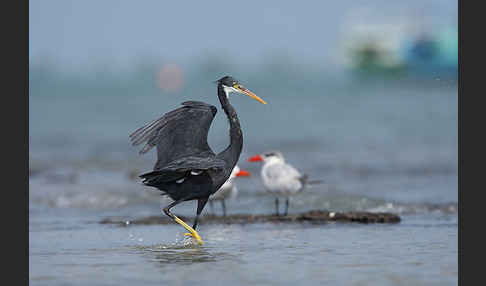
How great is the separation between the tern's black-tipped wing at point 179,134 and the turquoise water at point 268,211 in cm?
87

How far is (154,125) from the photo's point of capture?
8789mm

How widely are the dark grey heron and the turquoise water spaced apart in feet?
1.67

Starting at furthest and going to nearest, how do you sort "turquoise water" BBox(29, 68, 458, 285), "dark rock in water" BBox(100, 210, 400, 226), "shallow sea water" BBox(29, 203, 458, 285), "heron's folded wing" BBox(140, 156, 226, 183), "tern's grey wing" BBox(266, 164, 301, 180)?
1. "tern's grey wing" BBox(266, 164, 301, 180)
2. "dark rock in water" BBox(100, 210, 400, 226)
3. "heron's folded wing" BBox(140, 156, 226, 183)
4. "turquoise water" BBox(29, 68, 458, 285)
5. "shallow sea water" BBox(29, 203, 458, 285)

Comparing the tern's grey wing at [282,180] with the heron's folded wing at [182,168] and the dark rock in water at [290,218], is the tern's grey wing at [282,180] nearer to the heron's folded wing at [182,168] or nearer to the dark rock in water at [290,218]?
the dark rock in water at [290,218]

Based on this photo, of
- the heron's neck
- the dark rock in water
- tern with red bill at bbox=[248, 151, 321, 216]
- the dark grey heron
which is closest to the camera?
the dark grey heron

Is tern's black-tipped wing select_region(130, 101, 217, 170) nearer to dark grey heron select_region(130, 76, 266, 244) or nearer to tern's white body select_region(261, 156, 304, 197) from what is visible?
dark grey heron select_region(130, 76, 266, 244)

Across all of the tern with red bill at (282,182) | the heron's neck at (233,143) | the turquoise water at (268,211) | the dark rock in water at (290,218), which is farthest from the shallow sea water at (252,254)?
the tern with red bill at (282,182)

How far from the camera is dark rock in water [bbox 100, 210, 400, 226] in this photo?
10008 millimetres

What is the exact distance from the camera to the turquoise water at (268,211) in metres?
6.80

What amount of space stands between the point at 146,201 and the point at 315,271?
6.50 m

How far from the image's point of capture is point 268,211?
11938 mm

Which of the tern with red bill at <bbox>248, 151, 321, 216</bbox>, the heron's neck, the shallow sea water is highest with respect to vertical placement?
the heron's neck

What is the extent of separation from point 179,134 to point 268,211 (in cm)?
350

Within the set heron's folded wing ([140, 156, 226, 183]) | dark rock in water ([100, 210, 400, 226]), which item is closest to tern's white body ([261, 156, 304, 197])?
dark rock in water ([100, 210, 400, 226])
